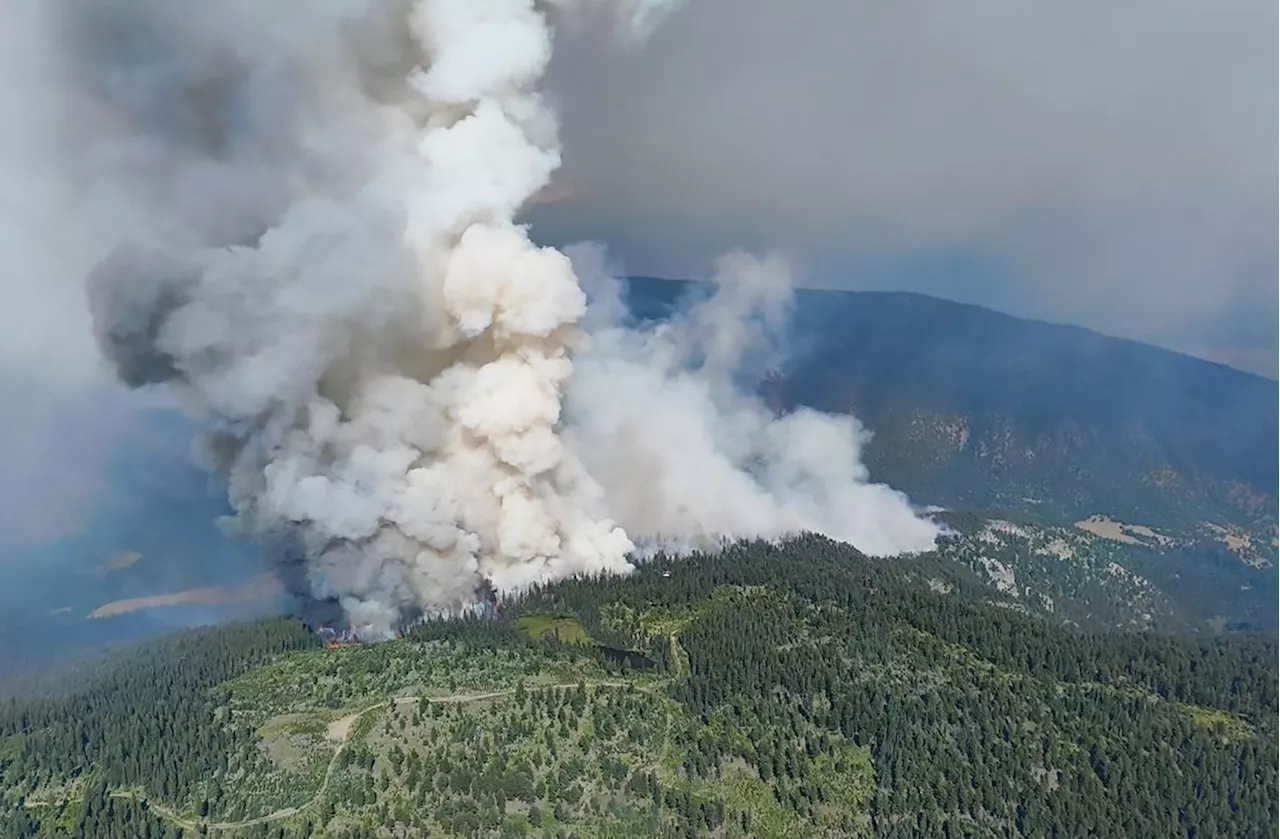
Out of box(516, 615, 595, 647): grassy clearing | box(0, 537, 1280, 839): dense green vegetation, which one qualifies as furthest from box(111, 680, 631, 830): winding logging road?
box(516, 615, 595, 647): grassy clearing

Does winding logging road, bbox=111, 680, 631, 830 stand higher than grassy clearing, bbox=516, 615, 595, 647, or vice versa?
grassy clearing, bbox=516, 615, 595, 647

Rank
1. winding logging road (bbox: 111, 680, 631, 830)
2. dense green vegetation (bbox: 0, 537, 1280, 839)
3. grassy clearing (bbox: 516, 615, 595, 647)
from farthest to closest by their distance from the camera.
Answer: grassy clearing (bbox: 516, 615, 595, 647)
dense green vegetation (bbox: 0, 537, 1280, 839)
winding logging road (bbox: 111, 680, 631, 830)

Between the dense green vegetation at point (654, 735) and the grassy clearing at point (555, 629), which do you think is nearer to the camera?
the dense green vegetation at point (654, 735)

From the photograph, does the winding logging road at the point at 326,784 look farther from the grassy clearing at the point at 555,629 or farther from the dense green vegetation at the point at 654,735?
the grassy clearing at the point at 555,629

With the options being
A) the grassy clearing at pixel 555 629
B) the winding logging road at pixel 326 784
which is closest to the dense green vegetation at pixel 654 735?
the winding logging road at pixel 326 784

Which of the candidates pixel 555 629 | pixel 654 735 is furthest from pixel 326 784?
pixel 555 629

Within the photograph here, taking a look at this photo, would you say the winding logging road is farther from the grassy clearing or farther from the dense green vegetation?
the grassy clearing

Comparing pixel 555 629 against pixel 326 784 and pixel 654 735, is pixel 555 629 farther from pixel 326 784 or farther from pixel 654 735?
pixel 326 784

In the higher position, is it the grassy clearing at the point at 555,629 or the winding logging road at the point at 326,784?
the grassy clearing at the point at 555,629

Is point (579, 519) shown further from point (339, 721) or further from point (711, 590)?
point (339, 721)
